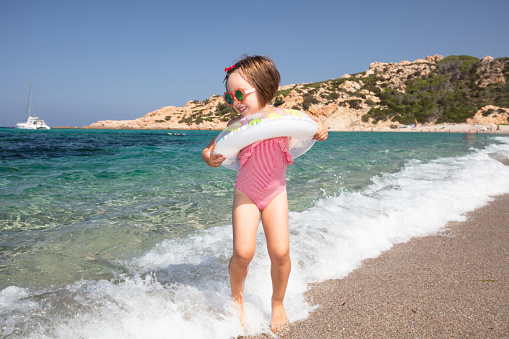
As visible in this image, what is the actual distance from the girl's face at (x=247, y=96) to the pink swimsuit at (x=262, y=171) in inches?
9.5

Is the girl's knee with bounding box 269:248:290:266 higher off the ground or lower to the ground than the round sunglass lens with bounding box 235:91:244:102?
lower

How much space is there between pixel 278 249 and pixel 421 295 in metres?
1.25

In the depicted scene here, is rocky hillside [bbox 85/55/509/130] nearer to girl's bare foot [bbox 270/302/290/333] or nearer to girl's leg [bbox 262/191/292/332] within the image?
girl's leg [bbox 262/191/292/332]

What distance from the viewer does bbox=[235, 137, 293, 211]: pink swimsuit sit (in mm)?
2201

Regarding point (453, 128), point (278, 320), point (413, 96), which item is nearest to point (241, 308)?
point (278, 320)

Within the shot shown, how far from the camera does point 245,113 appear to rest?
2.31 metres

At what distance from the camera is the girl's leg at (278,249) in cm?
215

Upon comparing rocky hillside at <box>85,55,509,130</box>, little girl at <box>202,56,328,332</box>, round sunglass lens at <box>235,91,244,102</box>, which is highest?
rocky hillside at <box>85,55,509,130</box>

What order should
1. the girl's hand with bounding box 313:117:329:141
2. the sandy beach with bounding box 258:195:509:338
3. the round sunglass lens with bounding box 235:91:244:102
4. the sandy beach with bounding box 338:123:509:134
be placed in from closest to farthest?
1. the sandy beach with bounding box 258:195:509:338
2. the round sunglass lens with bounding box 235:91:244:102
3. the girl's hand with bounding box 313:117:329:141
4. the sandy beach with bounding box 338:123:509:134

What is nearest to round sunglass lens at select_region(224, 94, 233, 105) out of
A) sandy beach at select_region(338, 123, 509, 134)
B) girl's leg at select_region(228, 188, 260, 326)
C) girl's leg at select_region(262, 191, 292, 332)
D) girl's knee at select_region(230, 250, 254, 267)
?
girl's leg at select_region(228, 188, 260, 326)

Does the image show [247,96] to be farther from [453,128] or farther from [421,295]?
[453,128]

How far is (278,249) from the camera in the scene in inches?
84.1

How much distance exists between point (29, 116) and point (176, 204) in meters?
89.0

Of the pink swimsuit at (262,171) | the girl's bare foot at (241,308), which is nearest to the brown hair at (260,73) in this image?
the pink swimsuit at (262,171)
